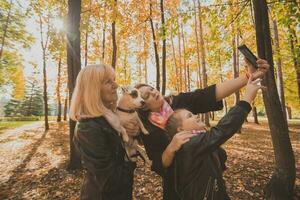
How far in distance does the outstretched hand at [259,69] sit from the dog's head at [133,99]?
3.53ft

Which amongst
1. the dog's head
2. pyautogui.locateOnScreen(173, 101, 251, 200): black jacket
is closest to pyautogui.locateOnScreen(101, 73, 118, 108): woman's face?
the dog's head

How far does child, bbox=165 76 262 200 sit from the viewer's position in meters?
1.99

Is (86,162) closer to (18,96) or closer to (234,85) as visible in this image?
(234,85)

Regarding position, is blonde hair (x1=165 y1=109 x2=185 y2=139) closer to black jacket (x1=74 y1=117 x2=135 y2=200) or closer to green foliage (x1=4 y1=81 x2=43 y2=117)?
black jacket (x1=74 y1=117 x2=135 y2=200)

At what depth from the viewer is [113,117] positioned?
231 cm

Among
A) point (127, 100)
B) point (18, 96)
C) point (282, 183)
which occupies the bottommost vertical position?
point (282, 183)

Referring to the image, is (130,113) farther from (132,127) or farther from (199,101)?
(199,101)

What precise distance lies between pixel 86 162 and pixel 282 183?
17.3 feet

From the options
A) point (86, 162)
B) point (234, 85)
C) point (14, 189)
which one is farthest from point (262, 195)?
point (14, 189)

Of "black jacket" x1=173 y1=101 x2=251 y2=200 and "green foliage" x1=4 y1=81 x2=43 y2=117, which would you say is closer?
"black jacket" x1=173 y1=101 x2=251 y2=200

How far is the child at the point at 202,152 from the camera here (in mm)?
1989

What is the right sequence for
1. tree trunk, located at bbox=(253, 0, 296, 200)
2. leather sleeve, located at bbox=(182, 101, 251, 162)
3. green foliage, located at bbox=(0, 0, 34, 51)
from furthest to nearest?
green foliage, located at bbox=(0, 0, 34, 51) → tree trunk, located at bbox=(253, 0, 296, 200) → leather sleeve, located at bbox=(182, 101, 251, 162)

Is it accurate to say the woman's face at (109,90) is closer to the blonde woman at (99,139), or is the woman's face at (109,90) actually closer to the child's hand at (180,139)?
the blonde woman at (99,139)

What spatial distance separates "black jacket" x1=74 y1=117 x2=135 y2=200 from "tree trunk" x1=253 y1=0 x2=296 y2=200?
4.52 m
